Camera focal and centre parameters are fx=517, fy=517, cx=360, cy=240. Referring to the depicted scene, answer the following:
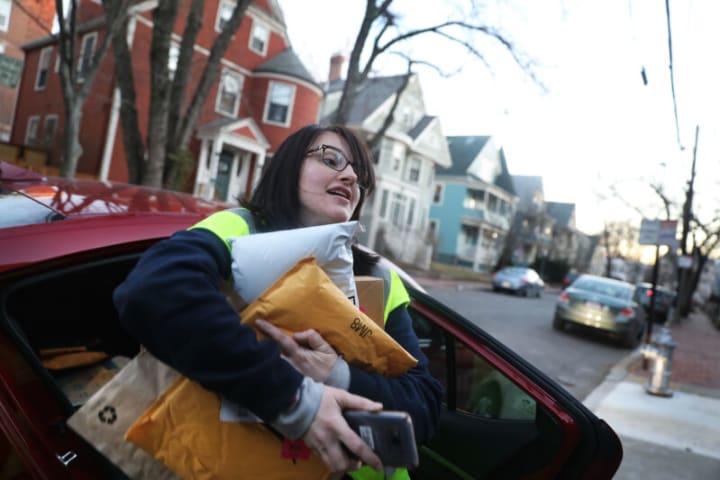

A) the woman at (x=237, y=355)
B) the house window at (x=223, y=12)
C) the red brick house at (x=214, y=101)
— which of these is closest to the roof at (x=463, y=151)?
the red brick house at (x=214, y=101)

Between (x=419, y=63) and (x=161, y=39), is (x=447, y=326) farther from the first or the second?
(x=419, y=63)

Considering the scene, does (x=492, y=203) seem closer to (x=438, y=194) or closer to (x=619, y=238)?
(x=438, y=194)

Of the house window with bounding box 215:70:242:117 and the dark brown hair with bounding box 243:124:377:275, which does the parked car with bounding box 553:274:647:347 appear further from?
the house window with bounding box 215:70:242:117

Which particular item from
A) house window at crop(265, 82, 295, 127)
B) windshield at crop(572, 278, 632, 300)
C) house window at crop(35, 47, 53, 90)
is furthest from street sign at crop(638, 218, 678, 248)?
house window at crop(35, 47, 53, 90)

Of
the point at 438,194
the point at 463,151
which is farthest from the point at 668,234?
the point at 463,151

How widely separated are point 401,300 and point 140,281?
864 millimetres

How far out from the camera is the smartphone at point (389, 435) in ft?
3.64

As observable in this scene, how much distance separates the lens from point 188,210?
2.09 m

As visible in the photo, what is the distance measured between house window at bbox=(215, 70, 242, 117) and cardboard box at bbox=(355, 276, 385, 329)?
67.5 ft

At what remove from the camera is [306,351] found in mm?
1229

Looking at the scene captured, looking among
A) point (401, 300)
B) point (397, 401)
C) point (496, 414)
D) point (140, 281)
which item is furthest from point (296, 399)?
point (496, 414)

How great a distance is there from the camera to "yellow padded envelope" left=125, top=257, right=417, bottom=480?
3.92ft

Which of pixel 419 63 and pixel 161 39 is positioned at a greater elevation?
pixel 419 63

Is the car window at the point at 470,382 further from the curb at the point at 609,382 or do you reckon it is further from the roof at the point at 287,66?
the roof at the point at 287,66
